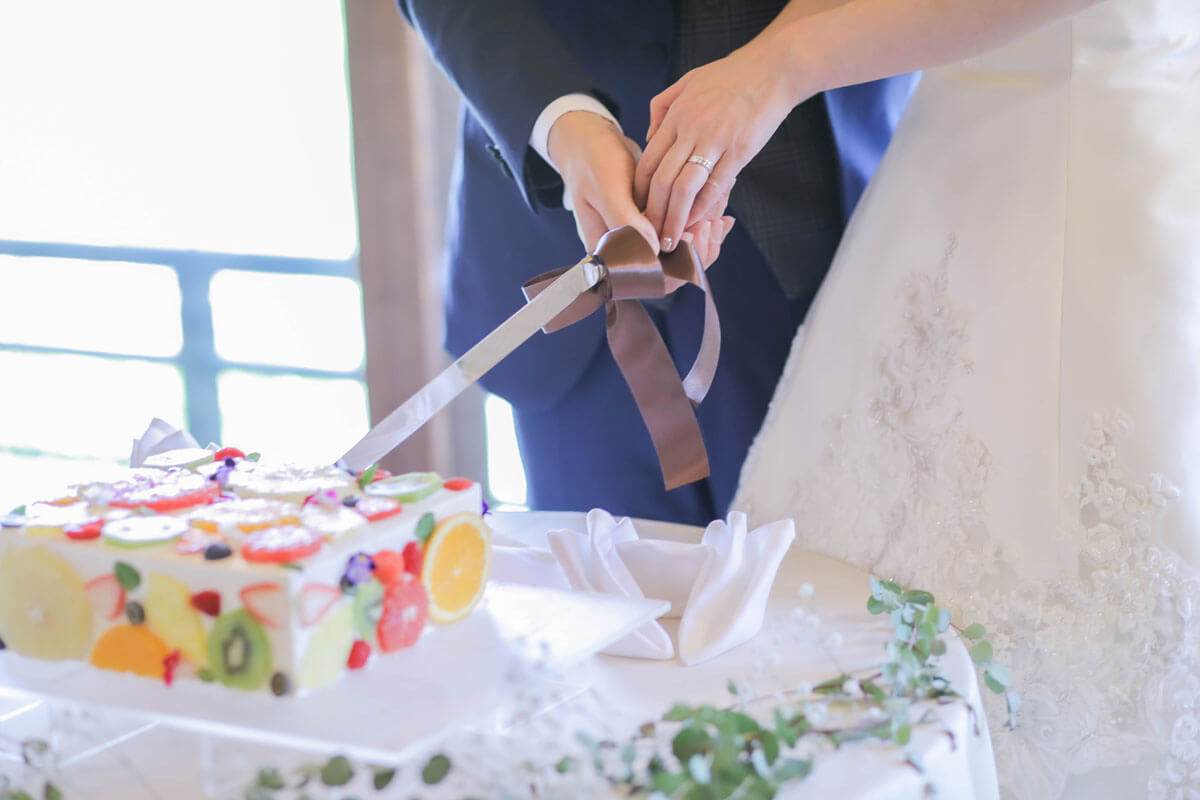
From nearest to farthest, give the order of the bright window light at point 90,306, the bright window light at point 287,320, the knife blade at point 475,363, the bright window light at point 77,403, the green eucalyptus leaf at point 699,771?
the green eucalyptus leaf at point 699,771 < the knife blade at point 475,363 < the bright window light at point 287,320 < the bright window light at point 90,306 < the bright window light at point 77,403

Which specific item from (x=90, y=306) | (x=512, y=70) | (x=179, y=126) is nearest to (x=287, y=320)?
(x=179, y=126)

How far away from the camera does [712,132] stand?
1.09m

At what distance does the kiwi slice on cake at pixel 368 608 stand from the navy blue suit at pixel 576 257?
0.63m

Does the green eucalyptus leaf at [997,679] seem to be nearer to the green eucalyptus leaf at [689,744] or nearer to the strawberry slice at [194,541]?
the green eucalyptus leaf at [689,744]

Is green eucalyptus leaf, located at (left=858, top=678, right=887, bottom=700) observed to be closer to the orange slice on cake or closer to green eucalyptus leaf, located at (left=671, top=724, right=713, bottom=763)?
green eucalyptus leaf, located at (left=671, top=724, right=713, bottom=763)

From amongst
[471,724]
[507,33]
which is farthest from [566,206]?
[471,724]

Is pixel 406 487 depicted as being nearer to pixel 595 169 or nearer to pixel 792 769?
pixel 792 769

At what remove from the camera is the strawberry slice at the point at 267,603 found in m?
0.71

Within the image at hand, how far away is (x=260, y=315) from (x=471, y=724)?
8.53 feet

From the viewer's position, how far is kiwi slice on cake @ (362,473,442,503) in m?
0.84

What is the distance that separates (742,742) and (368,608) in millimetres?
254

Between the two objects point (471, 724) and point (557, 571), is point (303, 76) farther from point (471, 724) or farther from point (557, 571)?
point (471, 724)

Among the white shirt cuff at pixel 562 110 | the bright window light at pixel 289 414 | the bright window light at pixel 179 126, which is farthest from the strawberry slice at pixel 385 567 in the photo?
the bright window light at pixel 289 414

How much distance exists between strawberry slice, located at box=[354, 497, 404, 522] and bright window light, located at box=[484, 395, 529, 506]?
2060 mm
